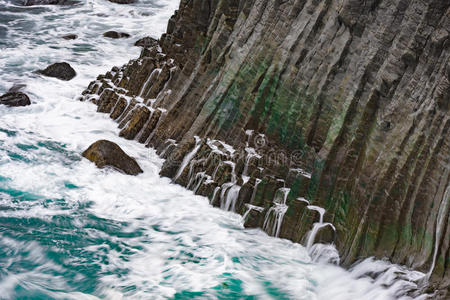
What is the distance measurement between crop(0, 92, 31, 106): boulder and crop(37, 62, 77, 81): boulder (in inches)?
127

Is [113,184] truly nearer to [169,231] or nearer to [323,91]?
[169,231]

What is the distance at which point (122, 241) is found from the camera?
10336 mm

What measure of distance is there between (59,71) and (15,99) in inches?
148

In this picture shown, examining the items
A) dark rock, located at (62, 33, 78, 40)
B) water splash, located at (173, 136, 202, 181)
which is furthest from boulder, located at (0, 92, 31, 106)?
dark rock, located at (62, 33, 78, 40)

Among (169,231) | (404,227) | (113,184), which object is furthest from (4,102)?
(404,227)

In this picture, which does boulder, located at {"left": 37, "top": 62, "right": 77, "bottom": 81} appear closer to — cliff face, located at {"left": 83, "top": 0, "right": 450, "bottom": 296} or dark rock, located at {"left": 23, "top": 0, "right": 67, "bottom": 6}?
cliff face, located at {"left": 83, "top": 0, "right": 450, "bottom": 296}

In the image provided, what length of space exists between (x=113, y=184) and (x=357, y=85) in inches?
249

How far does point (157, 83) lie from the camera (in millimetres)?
17188

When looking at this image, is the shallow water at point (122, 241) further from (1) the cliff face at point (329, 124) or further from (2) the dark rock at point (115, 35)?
(2) the dark rock at point (115, 35)

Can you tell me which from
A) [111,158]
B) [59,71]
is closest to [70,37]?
[59,71]

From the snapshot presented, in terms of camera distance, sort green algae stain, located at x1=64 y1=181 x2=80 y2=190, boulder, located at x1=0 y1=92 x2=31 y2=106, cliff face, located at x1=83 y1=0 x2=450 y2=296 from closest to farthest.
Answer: cliff face, located at x1=83 y1=0 x2=450 y2=296 → green algae stain, located at x1=64 y1=181 x2=80 y2=190 → boulder, located at x1=0 y1=92 x2=31 y2=106

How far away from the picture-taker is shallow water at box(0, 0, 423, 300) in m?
8.83

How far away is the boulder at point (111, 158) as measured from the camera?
13.6 metres

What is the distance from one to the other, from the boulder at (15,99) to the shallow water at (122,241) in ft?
3.47
